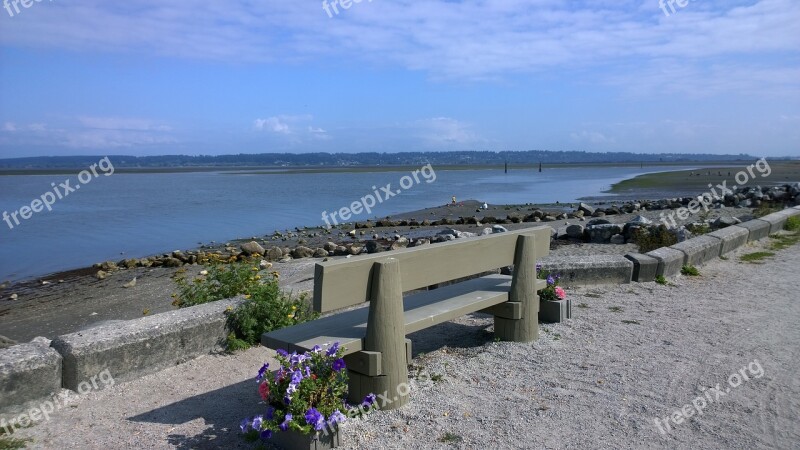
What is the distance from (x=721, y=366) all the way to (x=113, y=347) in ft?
15.0

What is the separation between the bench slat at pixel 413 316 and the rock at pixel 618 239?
262 inches

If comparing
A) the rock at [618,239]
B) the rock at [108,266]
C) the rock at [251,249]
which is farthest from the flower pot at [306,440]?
the rock at [108,266]

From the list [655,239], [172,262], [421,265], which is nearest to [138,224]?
[172,262]

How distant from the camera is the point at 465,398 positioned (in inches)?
170

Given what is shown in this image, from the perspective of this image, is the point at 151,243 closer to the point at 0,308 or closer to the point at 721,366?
the point at 0,308

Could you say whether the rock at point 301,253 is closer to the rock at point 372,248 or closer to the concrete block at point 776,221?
the rock at point 372,248

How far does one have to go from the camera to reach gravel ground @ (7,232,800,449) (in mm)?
3773

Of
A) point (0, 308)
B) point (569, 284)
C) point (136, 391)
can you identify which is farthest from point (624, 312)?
point (0, 308)

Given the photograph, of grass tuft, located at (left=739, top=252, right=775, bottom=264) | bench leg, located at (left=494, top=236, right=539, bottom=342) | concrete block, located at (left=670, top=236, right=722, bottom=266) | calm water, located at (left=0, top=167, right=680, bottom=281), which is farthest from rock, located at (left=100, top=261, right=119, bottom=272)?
grass tuft, located at (left=739, top=252, right=775, bottom=264)
